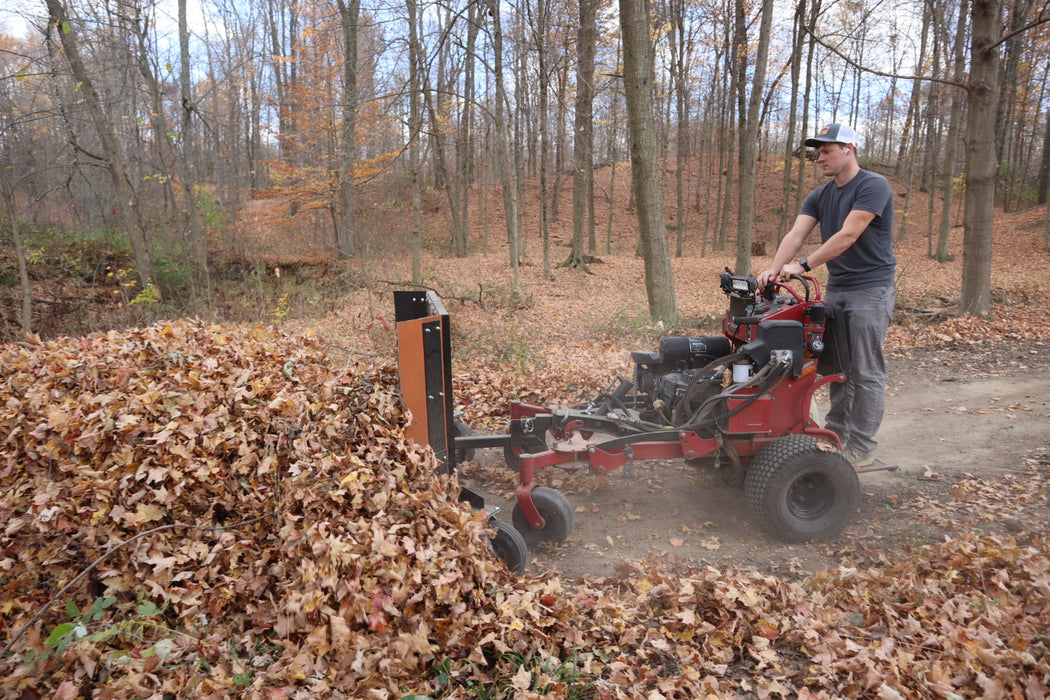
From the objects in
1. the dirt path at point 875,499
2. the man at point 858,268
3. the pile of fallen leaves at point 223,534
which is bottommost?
the dirt path at point 875,499

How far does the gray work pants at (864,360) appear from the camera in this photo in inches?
180

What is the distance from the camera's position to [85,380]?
369 centimetres

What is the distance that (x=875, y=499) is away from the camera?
4801 millimetres

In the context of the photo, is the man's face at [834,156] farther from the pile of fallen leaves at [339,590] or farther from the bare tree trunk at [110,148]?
the bare tree trunk at [110,148]

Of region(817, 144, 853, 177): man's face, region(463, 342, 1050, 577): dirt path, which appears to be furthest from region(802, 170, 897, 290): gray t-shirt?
region(463, 342, 1050, 577): dirt path

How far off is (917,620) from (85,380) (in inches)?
190

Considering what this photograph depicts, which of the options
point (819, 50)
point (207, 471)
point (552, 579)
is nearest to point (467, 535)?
point (552, 579)

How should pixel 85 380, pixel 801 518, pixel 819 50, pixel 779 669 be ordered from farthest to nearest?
pixel 819 50, pixel 801 518, pixel 85 380, pixel 779 669

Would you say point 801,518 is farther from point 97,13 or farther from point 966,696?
point 97,13

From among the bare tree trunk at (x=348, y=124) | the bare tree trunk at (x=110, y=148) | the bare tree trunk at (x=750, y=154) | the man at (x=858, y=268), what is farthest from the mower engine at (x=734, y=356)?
the bare tree trunk at (x=110, y=148)

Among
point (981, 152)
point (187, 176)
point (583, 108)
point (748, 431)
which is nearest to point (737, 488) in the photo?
point (748, 431)

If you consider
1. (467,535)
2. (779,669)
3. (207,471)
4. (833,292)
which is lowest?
(779,669)

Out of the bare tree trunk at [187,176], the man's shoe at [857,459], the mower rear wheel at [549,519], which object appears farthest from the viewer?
the bare tree trunk at [187,176]

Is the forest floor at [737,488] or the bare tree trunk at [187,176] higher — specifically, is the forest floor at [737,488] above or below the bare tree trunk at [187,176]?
below
